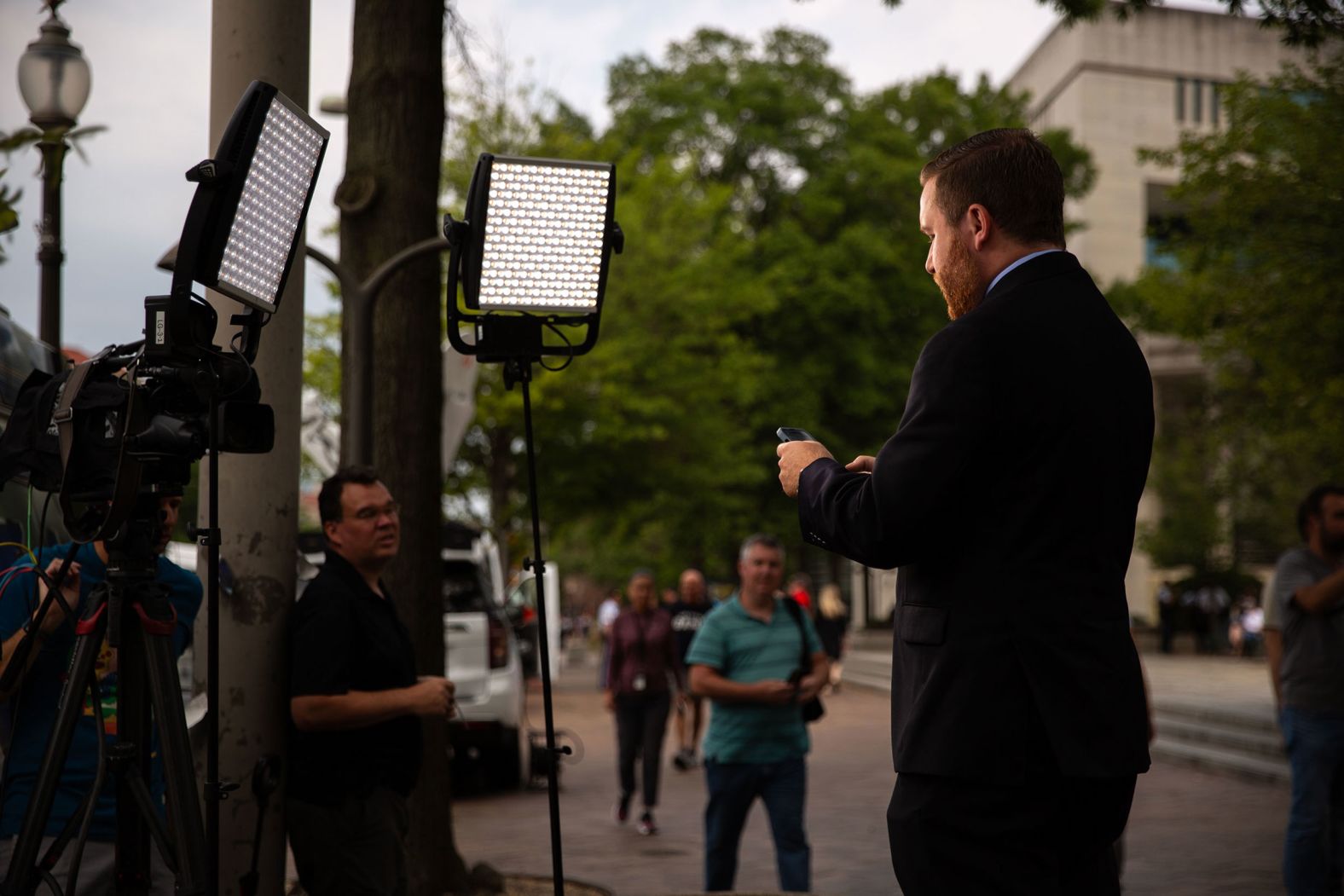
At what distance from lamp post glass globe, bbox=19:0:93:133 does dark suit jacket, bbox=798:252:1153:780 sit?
6844 mm

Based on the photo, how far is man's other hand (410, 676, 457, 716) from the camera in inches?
178

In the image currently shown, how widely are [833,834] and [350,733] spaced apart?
6958 millimetres

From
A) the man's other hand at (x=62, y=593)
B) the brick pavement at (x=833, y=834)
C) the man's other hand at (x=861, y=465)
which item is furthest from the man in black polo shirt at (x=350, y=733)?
the man's other hand at (x=861, y=465)

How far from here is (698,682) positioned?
7.57 metres

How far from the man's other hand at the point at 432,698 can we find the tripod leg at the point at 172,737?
44.7 inches

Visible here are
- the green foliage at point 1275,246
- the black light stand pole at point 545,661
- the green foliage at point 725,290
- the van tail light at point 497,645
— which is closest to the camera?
the black light stand pole at point 545,661

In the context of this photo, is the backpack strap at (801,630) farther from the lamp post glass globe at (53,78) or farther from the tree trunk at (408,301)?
the lamp post glass globe at (53,78)

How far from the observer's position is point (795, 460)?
9.77 ft

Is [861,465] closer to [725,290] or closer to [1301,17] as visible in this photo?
[1301,17]

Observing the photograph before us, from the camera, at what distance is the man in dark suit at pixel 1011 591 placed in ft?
8.57

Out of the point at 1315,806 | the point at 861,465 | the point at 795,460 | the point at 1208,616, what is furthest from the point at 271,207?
the point at 1208,616

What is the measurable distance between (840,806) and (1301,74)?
10.4 meters

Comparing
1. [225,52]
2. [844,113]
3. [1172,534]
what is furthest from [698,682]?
[1172,534]

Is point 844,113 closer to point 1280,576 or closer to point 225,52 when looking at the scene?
point 1280,576
